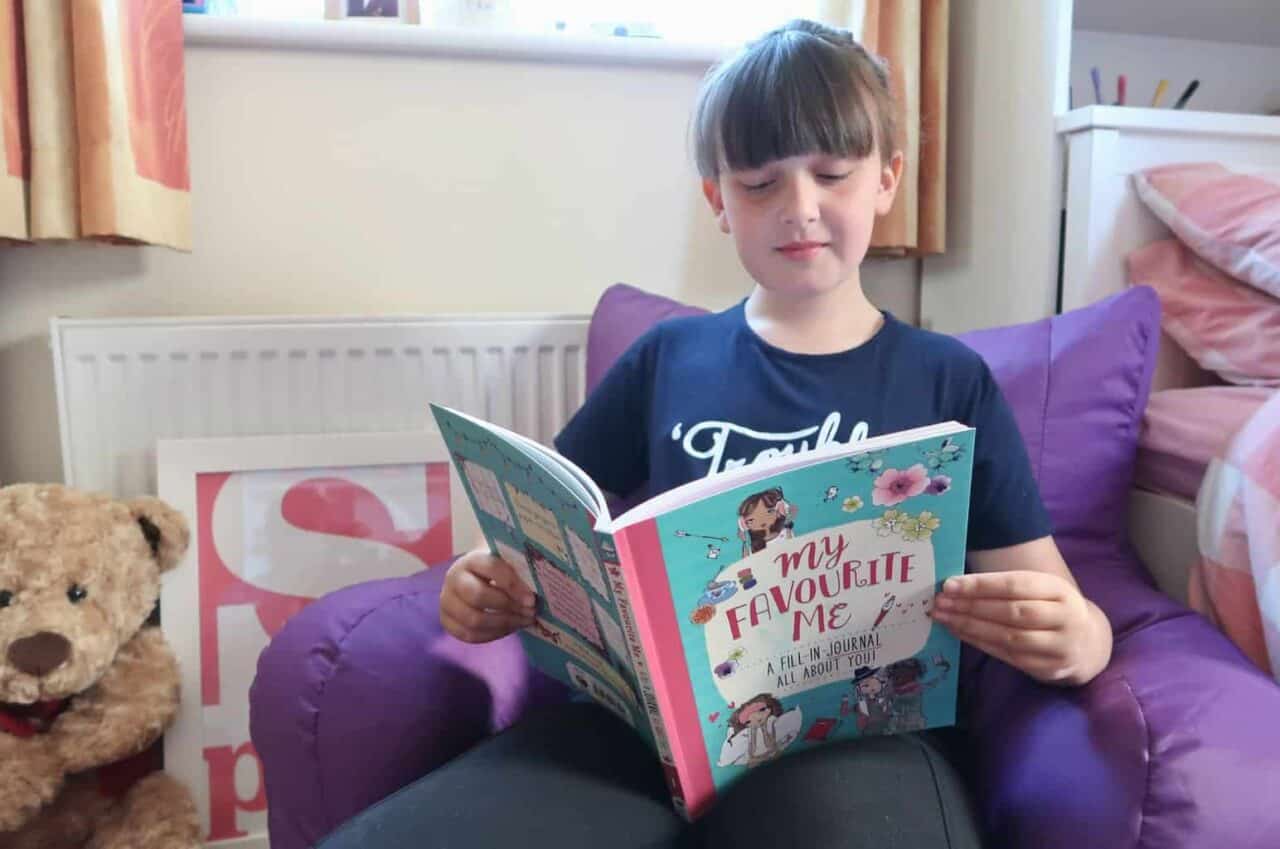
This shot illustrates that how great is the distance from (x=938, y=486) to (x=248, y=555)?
88 centimetres

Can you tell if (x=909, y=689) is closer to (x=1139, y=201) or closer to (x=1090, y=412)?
(x=1090, y=412)

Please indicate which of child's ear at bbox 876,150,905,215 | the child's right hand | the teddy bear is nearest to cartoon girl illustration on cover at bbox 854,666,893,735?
the child's right hand

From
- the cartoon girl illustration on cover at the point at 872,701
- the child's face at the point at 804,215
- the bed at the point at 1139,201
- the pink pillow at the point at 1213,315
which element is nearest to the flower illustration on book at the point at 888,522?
the cartoon girl illustration on cover at the point at 872,701

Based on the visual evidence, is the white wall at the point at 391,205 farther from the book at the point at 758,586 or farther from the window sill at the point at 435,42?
the book at the point at 758,586

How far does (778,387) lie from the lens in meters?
0.74

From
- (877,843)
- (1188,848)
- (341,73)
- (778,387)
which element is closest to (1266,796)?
(1188,848)

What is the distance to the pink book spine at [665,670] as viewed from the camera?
1.72 ft

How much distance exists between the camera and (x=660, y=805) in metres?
0.64

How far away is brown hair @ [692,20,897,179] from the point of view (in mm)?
677

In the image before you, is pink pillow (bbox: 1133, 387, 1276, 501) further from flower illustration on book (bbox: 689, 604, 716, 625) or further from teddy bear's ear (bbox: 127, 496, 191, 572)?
teddy bear's ear (bbox: 127, 496, 191, 572)

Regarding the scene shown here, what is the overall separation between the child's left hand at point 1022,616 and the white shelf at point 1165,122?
656mm

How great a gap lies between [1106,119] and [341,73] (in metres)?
0.90

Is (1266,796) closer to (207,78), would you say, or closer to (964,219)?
(964,219)

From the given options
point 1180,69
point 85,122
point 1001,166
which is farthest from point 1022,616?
point 1180,69
